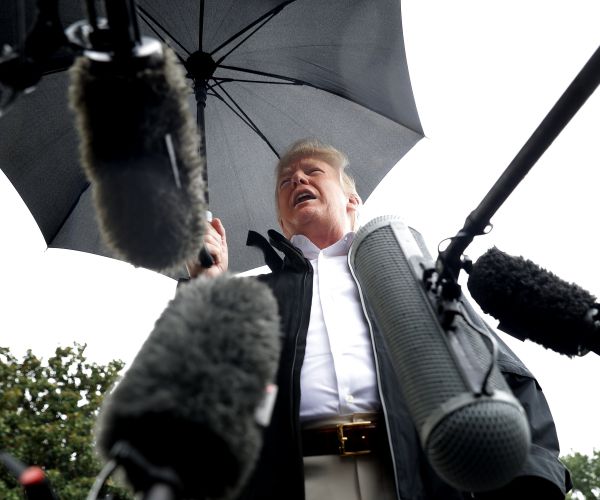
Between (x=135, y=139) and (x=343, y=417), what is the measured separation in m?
1.25

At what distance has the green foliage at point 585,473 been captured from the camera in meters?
30.6

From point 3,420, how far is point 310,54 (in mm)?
13020

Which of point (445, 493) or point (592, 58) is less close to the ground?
point (592, 58)

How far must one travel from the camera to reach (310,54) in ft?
11.8

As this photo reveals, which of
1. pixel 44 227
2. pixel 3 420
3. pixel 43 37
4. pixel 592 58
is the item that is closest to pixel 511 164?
pixel 592 58

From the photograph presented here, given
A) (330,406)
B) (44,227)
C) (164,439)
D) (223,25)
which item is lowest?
(164,439)

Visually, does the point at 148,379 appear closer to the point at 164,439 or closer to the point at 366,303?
the point at 164,439

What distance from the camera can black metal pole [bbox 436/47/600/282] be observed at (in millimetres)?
1071

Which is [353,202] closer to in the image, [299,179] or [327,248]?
[299,179]

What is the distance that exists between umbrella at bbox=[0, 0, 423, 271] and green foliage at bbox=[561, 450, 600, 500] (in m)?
32.2

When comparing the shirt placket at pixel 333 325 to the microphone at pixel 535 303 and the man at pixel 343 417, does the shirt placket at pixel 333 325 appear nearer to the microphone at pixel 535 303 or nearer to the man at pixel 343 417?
the man at pixel 343 417

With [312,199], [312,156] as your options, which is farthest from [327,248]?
[312,156]

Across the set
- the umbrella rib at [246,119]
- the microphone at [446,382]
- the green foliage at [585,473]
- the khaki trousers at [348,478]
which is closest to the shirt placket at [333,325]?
the khaki trousers at [348,478]

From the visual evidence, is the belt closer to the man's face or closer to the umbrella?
the man's face
